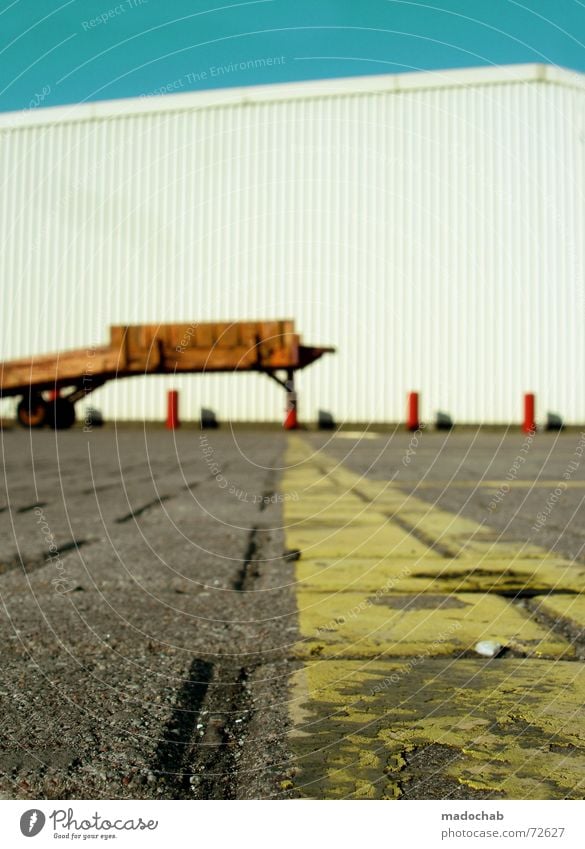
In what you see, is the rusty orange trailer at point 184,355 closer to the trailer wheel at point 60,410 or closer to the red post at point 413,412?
the trailer wheel at point 60,410

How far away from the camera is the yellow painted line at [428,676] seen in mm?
754

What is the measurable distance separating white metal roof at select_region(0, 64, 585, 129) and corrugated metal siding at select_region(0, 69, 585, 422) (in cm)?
Answer: 17

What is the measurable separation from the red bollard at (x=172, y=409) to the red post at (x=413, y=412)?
3715mm

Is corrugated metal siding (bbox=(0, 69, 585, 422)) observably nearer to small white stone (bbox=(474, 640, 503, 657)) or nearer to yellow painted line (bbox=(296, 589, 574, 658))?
yellow painted line (bbox=(296, 589, 574, 658))

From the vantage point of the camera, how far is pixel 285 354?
175cm

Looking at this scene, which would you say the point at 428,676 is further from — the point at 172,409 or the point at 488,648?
the point at 172,409

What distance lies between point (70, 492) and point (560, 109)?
12.6 meters

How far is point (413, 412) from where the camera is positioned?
13.8m

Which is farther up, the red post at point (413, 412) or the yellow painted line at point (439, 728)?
the yellow painted line at point (439, 728)

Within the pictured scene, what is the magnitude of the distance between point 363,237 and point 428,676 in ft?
44.0

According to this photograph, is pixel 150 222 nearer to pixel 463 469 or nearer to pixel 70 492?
pixel 463 469

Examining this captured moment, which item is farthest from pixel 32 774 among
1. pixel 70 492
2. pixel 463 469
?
pixel 463 469

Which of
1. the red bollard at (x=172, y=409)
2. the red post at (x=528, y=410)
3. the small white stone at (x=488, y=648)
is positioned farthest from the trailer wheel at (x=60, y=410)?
the red post at (x=528, y=410)

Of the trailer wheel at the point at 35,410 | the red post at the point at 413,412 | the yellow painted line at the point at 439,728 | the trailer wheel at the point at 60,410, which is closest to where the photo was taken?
the yellow painted line at the point at 439,728
